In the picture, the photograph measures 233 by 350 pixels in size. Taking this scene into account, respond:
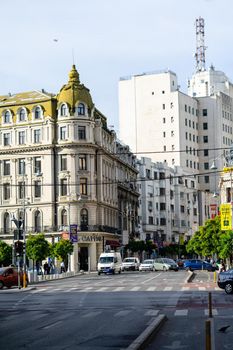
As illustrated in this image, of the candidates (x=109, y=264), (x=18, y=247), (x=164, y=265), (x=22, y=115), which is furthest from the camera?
(x=22, y=115)

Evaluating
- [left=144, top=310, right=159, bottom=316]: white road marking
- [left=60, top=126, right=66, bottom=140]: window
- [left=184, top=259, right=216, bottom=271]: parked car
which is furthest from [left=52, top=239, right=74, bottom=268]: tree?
[left=144, top=310, right=159, bottom=316]: white road marking

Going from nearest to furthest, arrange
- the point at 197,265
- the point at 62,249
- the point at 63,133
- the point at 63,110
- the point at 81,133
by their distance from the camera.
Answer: the point at 62,249, the point at 197,265, the point at 63,133, the point at 63,110, the point at 81,133

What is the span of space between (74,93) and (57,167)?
387 inches

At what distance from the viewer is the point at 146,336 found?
53.9 ft

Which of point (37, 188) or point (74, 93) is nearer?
point (74, 93)

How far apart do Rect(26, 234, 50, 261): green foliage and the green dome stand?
2318 cm

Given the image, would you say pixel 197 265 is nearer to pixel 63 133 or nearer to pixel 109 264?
pixel 109 264

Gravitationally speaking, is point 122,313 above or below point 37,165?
below

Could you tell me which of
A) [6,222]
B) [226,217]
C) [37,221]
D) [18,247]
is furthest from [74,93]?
[18,247]

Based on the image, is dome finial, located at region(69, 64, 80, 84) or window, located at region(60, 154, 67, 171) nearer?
window, located at region(60, 154, 67, 171)

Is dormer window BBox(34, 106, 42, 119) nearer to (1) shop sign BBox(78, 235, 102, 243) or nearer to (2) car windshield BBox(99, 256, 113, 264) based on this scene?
(1) shop sign BBox(78, 235, 102, 243)

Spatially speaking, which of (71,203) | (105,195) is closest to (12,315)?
(71,203)

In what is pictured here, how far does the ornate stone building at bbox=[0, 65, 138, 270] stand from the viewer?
310 ft

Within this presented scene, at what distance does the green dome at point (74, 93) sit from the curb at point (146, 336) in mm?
75043
